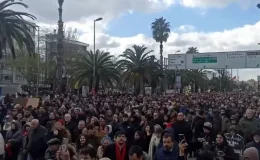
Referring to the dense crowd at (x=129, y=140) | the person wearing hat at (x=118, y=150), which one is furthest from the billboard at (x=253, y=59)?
the person wearing hat at (x=118, y=150)

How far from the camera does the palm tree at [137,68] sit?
4841cm

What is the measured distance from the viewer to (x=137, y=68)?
48.4 metres

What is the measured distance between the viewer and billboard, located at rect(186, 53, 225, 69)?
48906mm

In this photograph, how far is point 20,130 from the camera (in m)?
10.8

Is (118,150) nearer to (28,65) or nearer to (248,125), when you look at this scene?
(248,125)

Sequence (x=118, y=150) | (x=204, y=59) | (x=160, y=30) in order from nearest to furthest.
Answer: (x=118, y=150) < (x=204, y=59) < (x=160, y=30)

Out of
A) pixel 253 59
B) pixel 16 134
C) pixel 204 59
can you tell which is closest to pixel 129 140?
pixel 16 134

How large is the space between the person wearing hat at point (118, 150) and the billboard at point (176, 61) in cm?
4266

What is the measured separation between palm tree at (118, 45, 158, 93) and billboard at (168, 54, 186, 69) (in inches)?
91.3

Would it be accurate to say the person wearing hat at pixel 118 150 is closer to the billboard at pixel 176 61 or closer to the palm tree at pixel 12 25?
the palm tree at pixel 12 25

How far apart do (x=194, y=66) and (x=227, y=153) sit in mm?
42670

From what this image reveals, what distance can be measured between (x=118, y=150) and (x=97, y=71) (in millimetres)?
38705

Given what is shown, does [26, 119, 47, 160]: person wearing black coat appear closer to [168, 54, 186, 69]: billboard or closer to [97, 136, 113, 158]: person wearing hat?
[97, 136, 113, 158]: person wearing hat

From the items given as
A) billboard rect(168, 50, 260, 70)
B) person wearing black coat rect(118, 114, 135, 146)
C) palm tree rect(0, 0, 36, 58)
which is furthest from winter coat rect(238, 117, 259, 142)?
billboard rect(168, 50, 260, 70)
